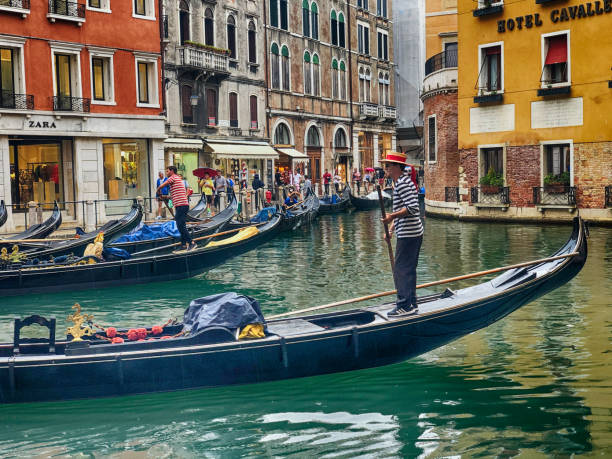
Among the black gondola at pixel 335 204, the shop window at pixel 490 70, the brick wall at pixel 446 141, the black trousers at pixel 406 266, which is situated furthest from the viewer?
the black gondola at pixel 335 204

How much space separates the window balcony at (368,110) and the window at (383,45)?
2.74 metres

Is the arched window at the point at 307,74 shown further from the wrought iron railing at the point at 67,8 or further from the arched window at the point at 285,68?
the wrought iron railing at the point at 67,8

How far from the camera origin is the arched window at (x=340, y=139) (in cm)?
3244

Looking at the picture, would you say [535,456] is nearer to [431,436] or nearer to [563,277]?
[431,436]

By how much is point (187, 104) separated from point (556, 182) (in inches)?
420

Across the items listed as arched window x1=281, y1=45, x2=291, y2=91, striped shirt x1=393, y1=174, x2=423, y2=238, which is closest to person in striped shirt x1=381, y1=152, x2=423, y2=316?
striped shirt x1=393, y1=174, x2=423, y2=238

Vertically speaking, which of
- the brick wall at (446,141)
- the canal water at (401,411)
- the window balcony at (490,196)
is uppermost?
the brick wall at (446,141)

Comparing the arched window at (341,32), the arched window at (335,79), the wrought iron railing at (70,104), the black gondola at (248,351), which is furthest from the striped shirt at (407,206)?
the arched window at (341,32)

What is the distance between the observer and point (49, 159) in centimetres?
1784

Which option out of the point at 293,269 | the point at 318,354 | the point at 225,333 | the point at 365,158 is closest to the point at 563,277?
the point at 318,354

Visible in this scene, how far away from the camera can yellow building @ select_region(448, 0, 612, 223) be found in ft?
54.6

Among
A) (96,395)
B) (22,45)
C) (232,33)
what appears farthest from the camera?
(232,33)

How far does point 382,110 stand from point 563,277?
2957 centimetres

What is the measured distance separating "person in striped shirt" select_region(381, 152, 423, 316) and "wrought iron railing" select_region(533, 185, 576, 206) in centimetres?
1214
